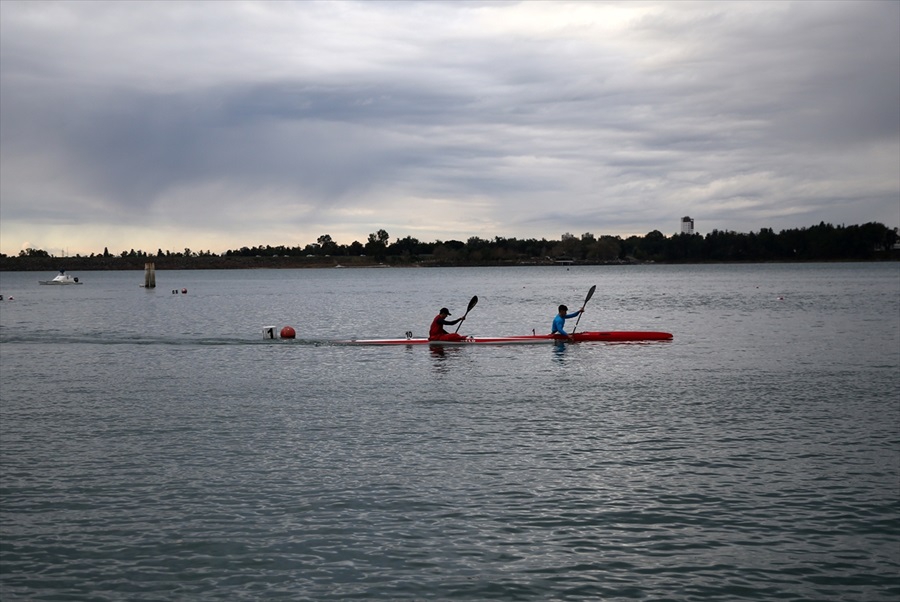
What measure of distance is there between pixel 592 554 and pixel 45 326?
155 feet

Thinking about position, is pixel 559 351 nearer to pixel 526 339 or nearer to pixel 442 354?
pixel 526 339

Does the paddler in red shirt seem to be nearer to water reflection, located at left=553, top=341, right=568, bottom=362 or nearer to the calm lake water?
the calm lake water

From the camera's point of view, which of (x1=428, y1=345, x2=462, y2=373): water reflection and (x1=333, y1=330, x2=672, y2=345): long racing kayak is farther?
(x1=333, y1=330, x2=672, y2=345): long racing kayak

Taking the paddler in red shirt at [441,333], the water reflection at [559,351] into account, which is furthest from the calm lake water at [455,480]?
the paddler in red shirt at [441,333]

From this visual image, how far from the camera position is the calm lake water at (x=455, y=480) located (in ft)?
32.2

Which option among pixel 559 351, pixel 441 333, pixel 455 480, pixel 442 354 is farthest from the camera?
pixel 441 333

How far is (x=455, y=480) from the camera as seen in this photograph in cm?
1352

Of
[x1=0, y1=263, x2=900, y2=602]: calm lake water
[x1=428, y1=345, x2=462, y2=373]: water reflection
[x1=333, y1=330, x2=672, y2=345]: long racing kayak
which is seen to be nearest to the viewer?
[x1=0, y1=263, x2=900, y2=602]: calm lake water

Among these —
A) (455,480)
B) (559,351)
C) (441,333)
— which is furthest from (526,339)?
(455,480)

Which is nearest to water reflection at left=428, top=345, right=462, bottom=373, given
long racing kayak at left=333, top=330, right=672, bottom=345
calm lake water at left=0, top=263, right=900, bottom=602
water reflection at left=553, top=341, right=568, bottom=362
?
long racing kayak at left=333, top=330, right=672, bottom=345

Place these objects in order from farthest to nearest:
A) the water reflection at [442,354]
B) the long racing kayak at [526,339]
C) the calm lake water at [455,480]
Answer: the long racing kayak at [526,339]
the water reflection at [442,354]
the calm lake water at [455,480]

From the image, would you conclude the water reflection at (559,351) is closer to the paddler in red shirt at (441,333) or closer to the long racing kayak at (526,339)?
the long racing kayak at (526,339)

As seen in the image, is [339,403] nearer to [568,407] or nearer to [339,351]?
[568,407]

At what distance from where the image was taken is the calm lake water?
9805mm
